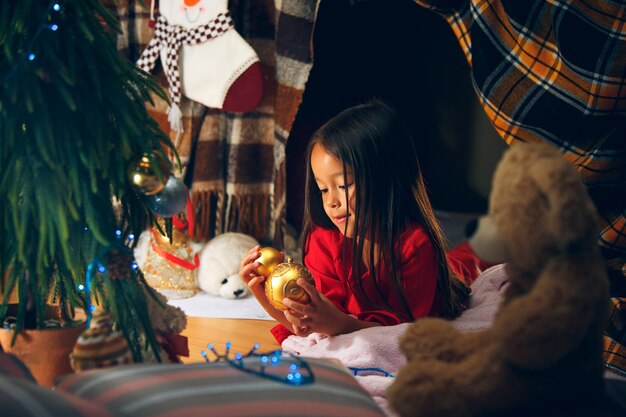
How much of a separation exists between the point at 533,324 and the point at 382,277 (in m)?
0.74

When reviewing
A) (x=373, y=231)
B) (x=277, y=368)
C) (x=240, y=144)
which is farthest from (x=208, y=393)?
(x=240, y=144)

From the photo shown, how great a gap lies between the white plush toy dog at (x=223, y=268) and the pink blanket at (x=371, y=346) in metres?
0.49

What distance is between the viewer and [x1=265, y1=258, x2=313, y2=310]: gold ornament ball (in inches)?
51.8

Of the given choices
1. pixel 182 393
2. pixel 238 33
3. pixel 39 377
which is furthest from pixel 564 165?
pixel 238 33

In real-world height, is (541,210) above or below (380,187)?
above

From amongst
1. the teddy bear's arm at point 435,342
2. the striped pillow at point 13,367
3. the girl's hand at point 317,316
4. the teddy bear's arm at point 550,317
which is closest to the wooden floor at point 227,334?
the girl's hand at point 317,316

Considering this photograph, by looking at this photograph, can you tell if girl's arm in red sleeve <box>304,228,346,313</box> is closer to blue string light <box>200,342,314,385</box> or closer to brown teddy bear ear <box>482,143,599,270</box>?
blue string light <box>200,342,314,385</box>

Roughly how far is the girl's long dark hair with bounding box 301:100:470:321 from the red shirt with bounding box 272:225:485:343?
2cm

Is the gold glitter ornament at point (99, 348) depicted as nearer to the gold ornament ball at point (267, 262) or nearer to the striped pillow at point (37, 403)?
the striped pillow at point (37, 403)

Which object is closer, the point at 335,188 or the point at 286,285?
the point at 286,285

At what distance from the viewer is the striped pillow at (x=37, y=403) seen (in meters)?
0.72

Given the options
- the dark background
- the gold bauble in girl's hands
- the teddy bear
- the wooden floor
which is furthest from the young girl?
the dark background

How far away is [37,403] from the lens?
738 millimetres

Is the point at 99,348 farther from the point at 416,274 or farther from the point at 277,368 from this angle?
the point at 416,274
